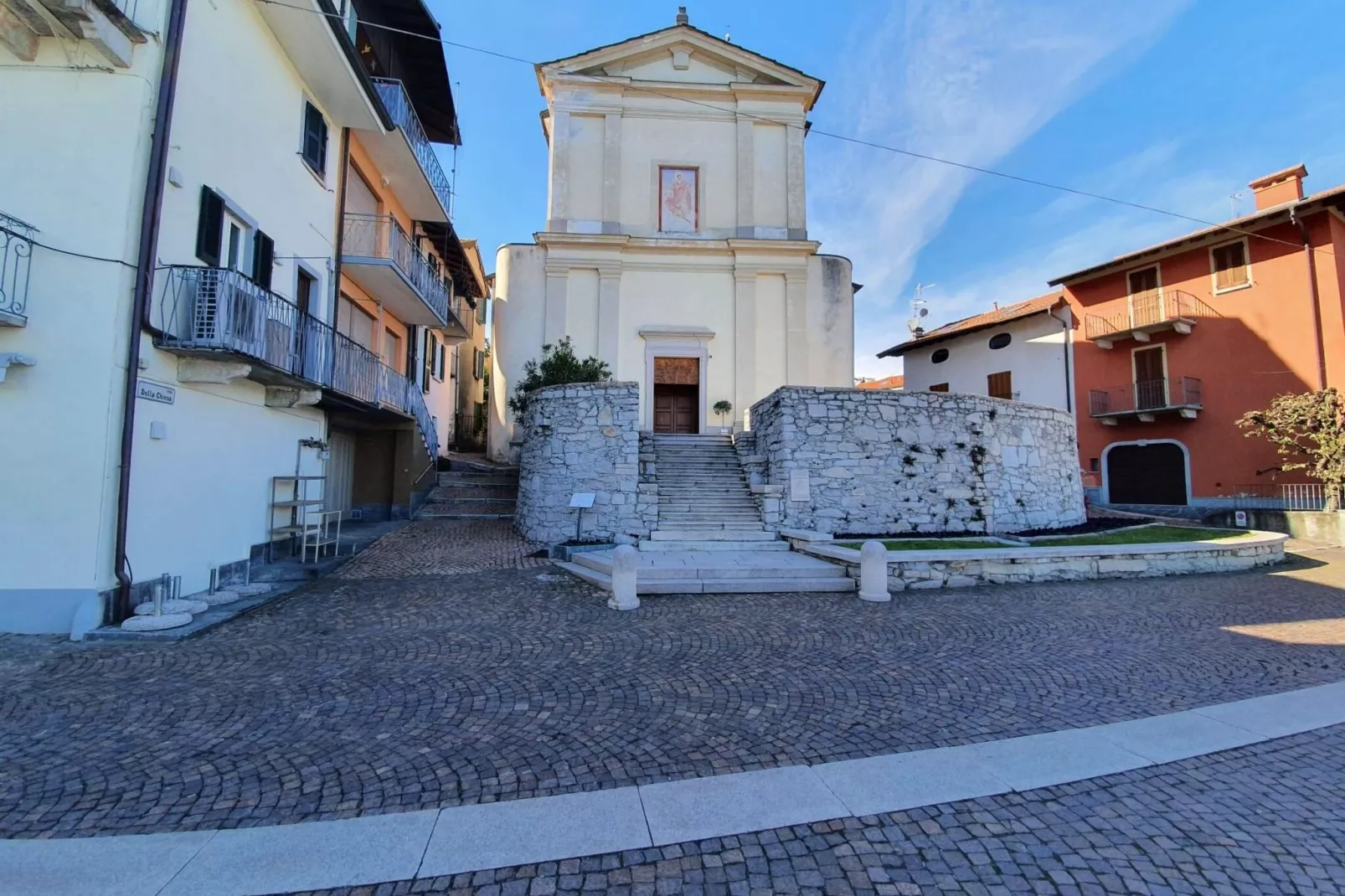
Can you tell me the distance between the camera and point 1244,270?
1817cm

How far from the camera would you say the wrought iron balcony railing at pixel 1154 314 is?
754 inches

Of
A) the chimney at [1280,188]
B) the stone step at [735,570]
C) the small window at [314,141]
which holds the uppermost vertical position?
the chimney at [1280,188]

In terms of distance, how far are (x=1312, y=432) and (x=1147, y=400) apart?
4764mm

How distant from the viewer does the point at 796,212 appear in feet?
65.8

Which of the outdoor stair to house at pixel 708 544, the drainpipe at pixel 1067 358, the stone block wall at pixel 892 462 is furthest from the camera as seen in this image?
the drainpipe at pixel 1067 358

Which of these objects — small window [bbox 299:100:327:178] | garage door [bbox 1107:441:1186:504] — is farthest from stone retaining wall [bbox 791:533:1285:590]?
small window [bbox 299:100:327:178]

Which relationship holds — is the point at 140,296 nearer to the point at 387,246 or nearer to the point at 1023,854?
the point at 387,246

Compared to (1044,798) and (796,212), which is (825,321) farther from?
(1044,798)

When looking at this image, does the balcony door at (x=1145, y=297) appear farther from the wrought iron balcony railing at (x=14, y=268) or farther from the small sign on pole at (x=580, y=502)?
the wrought iron balcony railing at (x=14, y=268)

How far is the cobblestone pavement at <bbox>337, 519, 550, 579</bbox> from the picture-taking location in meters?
9.02

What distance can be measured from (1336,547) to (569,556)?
1762 centimetres

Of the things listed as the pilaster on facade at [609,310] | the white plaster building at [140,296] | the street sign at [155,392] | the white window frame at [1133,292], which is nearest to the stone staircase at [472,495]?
the white plaster building at [140,296]

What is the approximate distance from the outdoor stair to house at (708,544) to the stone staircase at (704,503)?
0.02 m

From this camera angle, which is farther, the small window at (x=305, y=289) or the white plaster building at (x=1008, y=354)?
the white plaster building at (x=1008, y=354)
